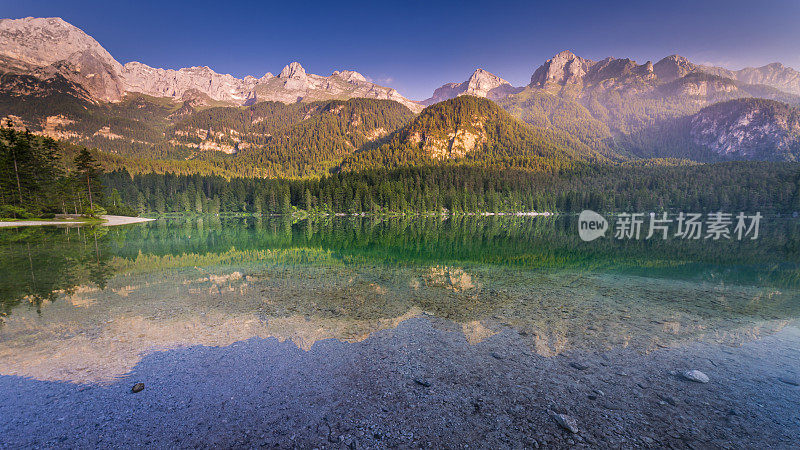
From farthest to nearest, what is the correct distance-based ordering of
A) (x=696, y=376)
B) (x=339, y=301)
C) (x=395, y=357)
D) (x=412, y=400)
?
1. (x=339, y=301)
2. (x=395, y=357)
3. (x=696, y=376)
4. (x=412, y=400)

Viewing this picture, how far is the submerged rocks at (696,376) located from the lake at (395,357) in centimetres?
19

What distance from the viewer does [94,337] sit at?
10133 mm

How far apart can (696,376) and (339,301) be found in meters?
12.9

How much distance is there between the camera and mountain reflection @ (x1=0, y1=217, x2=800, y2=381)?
10414 mm

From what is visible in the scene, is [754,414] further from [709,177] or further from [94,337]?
[709,177]

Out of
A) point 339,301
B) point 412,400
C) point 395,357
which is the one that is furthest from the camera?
point 339,301

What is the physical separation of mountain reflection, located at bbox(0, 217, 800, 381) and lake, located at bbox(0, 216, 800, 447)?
12 cm

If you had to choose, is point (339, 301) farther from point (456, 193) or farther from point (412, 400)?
point (456, 193)

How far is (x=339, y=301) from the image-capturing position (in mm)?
15047

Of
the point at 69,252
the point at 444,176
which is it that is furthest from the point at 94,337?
the point at 444,176
